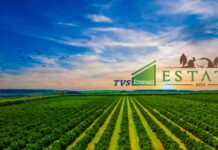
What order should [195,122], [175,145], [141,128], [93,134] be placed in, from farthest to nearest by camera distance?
[195,122]
[141,128]
[93,134]
[175,145]

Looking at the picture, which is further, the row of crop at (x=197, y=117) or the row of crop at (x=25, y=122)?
the row of crop at (x=25, y=122)

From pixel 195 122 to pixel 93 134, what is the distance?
10.5 meters

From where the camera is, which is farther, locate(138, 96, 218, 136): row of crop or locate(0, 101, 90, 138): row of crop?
locate(0, 101, 90, 138): row of crop

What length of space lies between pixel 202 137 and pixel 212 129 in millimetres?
3215

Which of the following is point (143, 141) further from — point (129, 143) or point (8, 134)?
point (8, 134)

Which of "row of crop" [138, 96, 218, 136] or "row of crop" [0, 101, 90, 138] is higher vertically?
"row of crop" [138, 96, 218, 136]

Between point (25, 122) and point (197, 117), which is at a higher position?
point (197, 117)

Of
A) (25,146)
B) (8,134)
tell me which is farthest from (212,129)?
(8,134)

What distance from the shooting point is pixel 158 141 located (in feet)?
56.5

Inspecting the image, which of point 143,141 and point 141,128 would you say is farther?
point 141,128

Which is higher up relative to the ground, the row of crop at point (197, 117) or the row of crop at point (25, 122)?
the row of crop at point (197, 117)

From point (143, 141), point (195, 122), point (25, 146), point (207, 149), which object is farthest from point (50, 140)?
point (195, 122)

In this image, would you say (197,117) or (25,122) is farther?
(197,117)

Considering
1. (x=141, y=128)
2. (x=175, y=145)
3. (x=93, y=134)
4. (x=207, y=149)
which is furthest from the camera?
(x=141, y=128)
